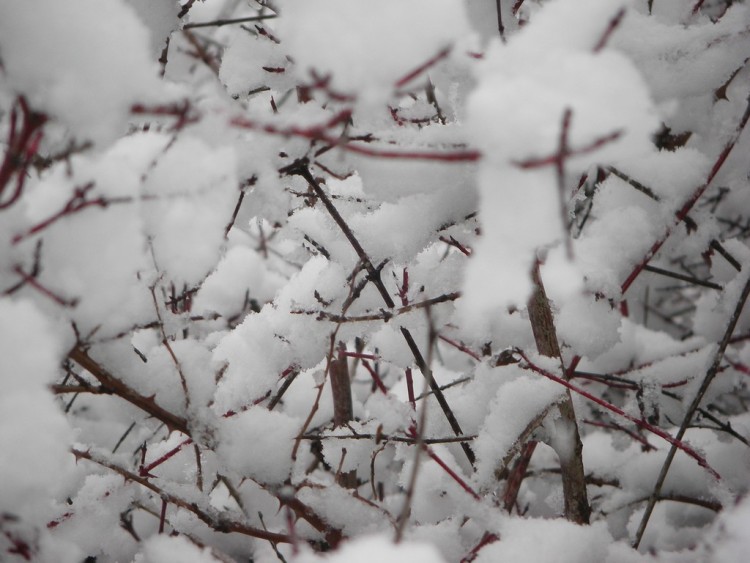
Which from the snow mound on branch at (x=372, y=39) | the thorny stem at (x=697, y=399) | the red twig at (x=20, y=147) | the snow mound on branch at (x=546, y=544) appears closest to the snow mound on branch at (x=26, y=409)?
the red twig at (x=20, y=147)

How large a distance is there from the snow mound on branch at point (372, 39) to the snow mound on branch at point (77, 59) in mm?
230

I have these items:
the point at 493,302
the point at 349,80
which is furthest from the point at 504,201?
the point at 349,80

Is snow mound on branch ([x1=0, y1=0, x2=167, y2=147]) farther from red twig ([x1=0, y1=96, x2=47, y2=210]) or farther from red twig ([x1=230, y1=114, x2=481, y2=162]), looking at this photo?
red twig ([x1=230, y1=114, x2=481, y2=162])

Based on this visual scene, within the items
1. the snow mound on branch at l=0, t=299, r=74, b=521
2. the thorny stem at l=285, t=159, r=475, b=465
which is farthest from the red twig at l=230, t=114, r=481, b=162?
the snow mound on branch at l=0, t=299, r=74, b=521

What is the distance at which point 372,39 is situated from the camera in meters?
0.74

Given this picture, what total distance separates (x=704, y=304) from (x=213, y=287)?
2007 mm

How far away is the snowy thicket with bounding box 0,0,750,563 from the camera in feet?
2.32

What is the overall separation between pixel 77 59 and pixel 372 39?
0.39m

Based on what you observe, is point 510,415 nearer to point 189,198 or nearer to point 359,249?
point 359,249

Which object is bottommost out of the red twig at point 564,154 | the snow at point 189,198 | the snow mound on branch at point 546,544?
the snow mound on branch at point 546,544

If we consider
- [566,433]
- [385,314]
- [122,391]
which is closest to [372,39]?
[385,314]

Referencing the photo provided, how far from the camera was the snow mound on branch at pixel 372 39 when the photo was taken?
2.36 feet

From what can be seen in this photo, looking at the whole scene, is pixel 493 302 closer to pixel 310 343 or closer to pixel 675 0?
pixel 310 343

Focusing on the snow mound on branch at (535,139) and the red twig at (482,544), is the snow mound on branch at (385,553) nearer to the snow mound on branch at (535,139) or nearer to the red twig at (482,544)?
the snow mound on branch at (535,139)
